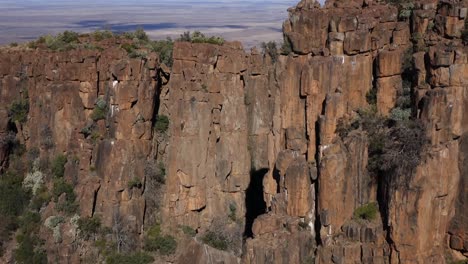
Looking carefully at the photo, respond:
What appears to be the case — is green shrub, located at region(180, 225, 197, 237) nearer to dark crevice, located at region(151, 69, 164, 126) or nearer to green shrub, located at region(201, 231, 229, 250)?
green shrub, located at region(201, 231, 229, 250)

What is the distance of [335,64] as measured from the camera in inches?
1183

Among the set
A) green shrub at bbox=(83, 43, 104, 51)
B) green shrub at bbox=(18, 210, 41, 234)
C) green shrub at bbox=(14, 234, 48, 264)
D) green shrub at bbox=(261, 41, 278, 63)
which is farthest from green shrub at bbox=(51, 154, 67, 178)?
green shrub at bbox=(261, 41, 278, 63)

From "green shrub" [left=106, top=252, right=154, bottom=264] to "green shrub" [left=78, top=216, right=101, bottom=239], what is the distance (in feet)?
5.68

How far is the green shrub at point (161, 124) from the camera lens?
3653cm

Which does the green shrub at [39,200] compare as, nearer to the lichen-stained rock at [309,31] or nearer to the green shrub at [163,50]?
the green shrub at [163,50]

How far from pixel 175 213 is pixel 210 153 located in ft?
13.7

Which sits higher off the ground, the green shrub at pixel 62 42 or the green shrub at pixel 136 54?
the green shrub at pixel 62 42

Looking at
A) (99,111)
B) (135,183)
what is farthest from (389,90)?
(99,111)

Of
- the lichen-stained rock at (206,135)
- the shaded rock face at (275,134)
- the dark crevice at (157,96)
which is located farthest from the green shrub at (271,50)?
the dark crevice at (157,96)

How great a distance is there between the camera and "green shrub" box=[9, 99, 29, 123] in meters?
38.5

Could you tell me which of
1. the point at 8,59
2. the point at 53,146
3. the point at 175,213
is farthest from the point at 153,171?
the point at 8,59

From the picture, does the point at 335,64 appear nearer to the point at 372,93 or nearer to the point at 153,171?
the point at 372,93

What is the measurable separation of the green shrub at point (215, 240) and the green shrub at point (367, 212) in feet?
30.4

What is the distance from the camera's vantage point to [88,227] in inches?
1304
